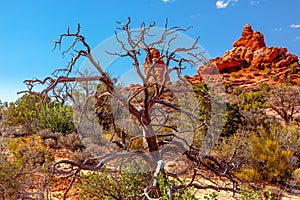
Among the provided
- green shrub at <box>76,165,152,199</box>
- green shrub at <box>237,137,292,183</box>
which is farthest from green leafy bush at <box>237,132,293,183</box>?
green shrub at <box>76,165,152,199</box>

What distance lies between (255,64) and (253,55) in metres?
3.10

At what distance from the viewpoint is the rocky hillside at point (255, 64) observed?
1534 inches

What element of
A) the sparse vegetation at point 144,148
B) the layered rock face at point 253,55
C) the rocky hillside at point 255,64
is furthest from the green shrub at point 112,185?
the layered rock face at point 253,55

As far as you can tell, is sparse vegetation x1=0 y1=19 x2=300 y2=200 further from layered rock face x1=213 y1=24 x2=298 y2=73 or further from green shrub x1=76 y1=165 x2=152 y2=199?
layered rock face x1=213 y1=24 x2=298 y2=73

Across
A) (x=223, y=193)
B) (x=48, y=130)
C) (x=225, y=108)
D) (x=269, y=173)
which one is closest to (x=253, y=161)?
(x=269, y=173)

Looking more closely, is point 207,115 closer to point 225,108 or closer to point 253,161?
point 225,108

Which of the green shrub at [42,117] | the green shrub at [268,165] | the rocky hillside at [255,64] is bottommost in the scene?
the green shrub at [268,165]

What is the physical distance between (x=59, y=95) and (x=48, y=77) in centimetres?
28

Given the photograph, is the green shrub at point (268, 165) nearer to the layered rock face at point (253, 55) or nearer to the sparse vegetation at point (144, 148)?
the sparse vegetation at point (144, 148)

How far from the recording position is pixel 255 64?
47406 mm

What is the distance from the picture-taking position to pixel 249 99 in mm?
18719

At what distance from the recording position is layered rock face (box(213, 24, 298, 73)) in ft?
149

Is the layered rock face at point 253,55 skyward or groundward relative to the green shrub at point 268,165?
skyward

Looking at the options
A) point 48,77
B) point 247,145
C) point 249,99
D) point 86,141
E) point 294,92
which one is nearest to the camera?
point 48,77
